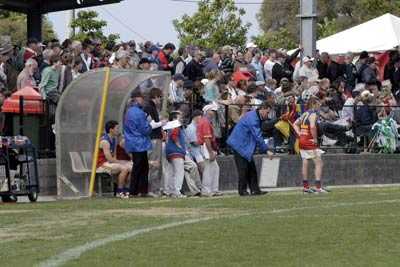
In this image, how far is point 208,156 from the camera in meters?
23.3

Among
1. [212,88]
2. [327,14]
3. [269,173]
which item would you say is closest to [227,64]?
[212,88]

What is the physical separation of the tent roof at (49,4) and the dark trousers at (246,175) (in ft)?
28.3

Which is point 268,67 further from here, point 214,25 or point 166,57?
point 214,25

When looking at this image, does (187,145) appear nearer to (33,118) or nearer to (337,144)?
(33,118)

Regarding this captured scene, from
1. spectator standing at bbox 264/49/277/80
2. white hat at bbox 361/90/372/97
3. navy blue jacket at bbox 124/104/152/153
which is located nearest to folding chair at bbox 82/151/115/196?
navy blue jacket at bbox 124/104/152/153

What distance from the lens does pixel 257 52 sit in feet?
97.0

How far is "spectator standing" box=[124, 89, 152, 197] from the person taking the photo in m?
21.5

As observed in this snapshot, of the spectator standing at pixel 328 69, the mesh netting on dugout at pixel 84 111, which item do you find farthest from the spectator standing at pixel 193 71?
the spectator standing at pixel 328 69

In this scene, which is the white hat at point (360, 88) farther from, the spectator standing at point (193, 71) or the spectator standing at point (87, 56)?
the spectator standing at point (87, 56)

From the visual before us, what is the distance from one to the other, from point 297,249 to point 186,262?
1.44 meters

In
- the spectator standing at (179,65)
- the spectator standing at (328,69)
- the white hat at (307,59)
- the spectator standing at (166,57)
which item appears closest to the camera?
the spectator standing at (179,65)

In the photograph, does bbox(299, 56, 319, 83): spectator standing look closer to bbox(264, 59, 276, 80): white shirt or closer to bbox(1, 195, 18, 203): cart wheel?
bbox(264, 59, 276, 80): white shirt

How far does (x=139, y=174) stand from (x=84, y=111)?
1.96 meters

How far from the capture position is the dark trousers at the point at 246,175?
73.0 feet
